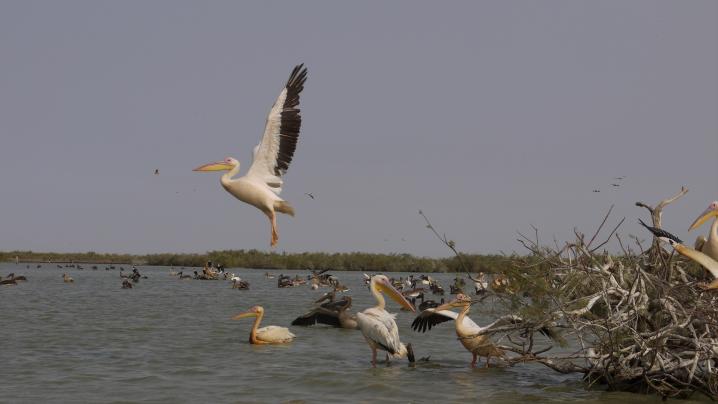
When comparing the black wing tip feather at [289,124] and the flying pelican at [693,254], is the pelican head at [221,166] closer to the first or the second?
the black wing tip feather at [289,124]

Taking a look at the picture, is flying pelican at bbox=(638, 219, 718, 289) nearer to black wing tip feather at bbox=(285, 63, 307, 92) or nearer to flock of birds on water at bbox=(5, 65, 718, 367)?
flock of birds on water at bbox=(5, 65, 718, 367)

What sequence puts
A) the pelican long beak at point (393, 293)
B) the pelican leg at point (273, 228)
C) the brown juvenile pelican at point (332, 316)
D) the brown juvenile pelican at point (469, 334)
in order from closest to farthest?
the pelican leg at point (273, 228) → the pelican long beak at point (393, 293) → the brown juvenile pelican at point (469, 334) → the brown juvenile pelican at point (332, 316)

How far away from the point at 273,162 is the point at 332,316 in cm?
938

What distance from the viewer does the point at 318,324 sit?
18.7 m

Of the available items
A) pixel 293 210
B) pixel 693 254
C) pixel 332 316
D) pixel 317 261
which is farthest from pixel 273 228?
pixel 317 261

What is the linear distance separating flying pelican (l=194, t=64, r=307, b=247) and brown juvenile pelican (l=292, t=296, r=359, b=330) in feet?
A: 28.7

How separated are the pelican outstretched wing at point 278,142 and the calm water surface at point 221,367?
2.74 m

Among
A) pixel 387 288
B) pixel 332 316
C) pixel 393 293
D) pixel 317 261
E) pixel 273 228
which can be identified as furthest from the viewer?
pixel 317 261

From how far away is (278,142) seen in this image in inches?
338

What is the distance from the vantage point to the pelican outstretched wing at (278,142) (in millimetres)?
8391

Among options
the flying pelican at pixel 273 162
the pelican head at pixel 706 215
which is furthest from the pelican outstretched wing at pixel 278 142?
the pelican head at pixel 706 215

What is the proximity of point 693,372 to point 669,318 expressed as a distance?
680mm

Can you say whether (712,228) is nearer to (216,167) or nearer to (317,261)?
(216,167)

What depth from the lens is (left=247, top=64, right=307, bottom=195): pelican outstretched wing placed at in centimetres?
839
